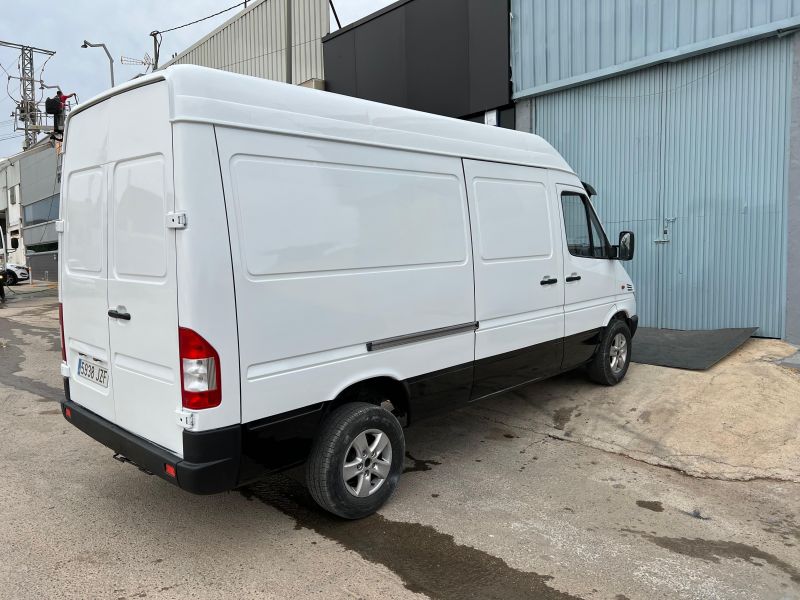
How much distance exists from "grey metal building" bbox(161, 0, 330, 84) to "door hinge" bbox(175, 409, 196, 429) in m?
11.7

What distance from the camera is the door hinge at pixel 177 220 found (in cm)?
299

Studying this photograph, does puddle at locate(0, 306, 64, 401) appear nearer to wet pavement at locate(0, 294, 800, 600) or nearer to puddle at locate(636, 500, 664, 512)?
wet pavement at locate(0, 294, 800, 600)

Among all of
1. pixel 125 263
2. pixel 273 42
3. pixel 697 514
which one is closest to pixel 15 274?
pixel 273 42

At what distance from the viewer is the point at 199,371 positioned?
3059 millimetres

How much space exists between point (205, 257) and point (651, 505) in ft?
10.8

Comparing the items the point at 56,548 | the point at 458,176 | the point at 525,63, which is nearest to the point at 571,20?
the point at 525,63

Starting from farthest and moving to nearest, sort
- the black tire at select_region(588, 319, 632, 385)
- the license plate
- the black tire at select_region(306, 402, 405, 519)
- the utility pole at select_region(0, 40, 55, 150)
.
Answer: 1. the utility pole at select_region(0, 40, 55, 150)
2. the black tire at select_region(588, 319, 632, 385)
3. the license plate
4. the black tire at select_region(306, 402, 405, 519)

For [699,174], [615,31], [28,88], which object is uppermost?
[28,88]

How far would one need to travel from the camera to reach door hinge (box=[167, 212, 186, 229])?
299cm

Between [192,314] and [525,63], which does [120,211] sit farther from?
[525,63]

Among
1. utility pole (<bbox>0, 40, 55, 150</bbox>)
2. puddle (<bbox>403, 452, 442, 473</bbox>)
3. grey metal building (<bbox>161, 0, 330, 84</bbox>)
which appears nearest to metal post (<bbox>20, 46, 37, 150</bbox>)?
utility pole (<bbox>0, 40, 55, 150</bbox>)

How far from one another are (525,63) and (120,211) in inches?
322

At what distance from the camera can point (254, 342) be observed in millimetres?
3217

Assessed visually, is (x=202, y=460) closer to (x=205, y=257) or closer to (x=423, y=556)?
(x=205, y=257)
